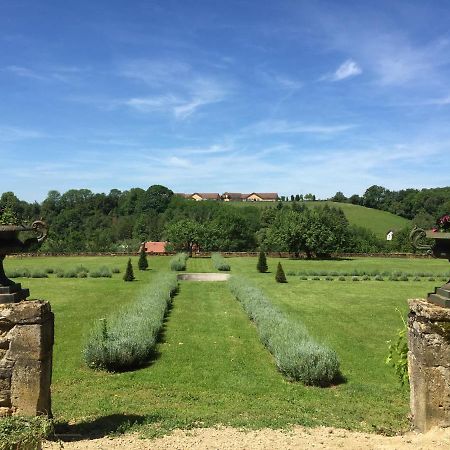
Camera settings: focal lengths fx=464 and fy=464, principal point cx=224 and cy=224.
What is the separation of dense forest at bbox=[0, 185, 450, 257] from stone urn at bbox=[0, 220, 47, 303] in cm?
30

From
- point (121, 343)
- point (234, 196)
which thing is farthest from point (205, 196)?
point (121, 343)

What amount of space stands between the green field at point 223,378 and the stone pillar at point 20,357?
1.11 m

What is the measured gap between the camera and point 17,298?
649 cm

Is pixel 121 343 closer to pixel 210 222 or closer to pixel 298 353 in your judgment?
pixel 298 353

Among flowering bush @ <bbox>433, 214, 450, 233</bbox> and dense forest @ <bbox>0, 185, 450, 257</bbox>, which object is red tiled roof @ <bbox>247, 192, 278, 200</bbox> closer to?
dense forest @ <bbox>0, 185, 450, 257</bbox>

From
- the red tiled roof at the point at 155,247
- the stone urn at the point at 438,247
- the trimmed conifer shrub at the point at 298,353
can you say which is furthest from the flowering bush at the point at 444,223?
the red tiled roof at the point at 155,247

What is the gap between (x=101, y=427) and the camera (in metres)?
7.20

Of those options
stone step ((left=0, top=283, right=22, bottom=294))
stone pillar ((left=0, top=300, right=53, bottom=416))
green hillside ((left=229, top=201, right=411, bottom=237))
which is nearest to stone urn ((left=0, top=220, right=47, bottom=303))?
stone step ((left=0, top=283, right=22, bottom=294))

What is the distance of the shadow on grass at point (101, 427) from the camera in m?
6.66

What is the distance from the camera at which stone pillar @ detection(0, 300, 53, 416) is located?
Result: 20.5 ft

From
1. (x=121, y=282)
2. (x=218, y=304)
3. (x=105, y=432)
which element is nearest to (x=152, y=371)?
(x=105, y=432)

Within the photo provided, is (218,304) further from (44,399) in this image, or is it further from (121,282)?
(44,399)

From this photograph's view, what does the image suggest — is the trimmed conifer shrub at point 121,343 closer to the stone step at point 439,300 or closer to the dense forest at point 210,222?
the dense forest at point 210,222

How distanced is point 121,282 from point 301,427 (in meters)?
26.1
